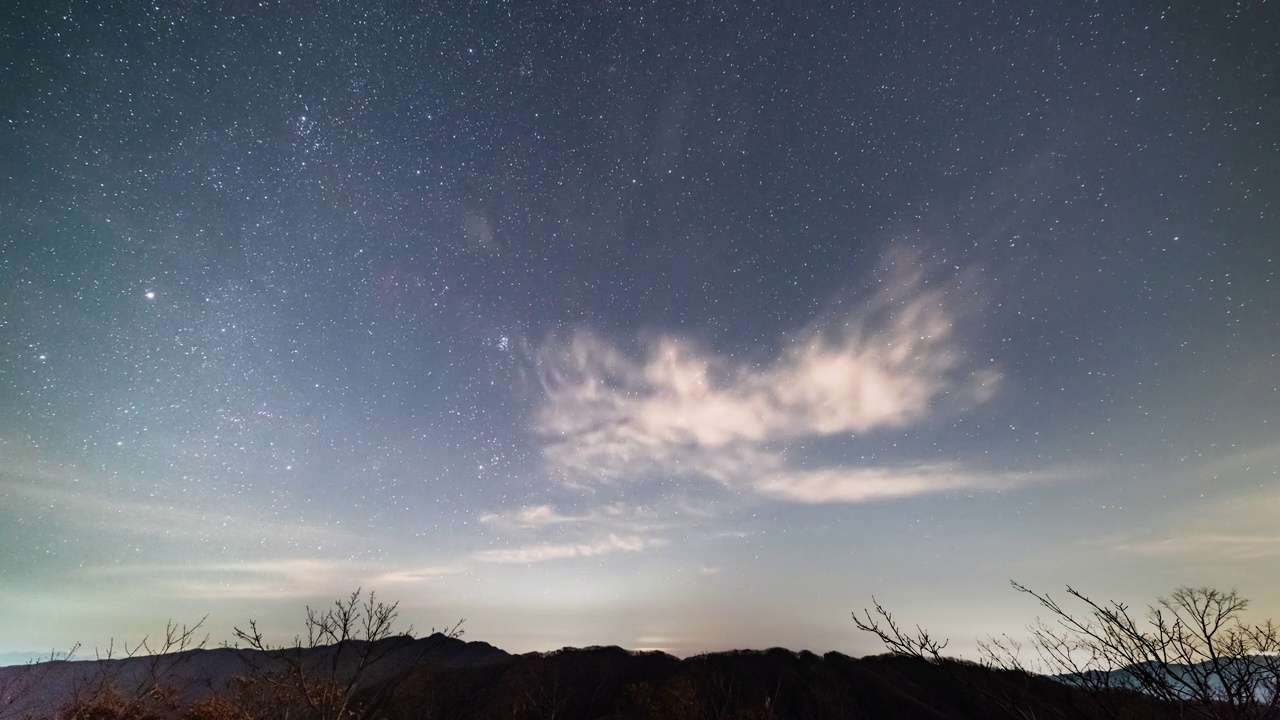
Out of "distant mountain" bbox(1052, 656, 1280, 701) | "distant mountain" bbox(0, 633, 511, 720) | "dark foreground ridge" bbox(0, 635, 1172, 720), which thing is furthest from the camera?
"distant mountain" bbox(0, 633, 511, 720)

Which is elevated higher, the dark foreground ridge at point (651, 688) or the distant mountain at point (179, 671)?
the dark foreground ridge at point (651, 688)

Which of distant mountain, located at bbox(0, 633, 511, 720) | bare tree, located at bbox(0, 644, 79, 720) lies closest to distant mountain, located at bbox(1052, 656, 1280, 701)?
distant mountain, located at bbox(0, 633, 511, 720)

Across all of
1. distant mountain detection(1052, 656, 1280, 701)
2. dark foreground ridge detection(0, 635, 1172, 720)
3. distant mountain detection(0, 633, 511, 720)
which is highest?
distant mountain detection(1052, 656, 1280, 701)

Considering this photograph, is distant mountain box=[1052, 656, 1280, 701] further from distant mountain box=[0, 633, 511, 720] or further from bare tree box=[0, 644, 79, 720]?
bare tree box=[0, 644, 79, 720]

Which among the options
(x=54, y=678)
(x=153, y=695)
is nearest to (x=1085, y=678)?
(x=153, y=695)

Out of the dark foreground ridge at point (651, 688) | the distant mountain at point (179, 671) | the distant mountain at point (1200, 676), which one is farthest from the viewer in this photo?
the distant mountain at point (179, 671)

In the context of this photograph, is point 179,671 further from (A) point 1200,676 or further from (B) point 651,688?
(A) point 1200,676

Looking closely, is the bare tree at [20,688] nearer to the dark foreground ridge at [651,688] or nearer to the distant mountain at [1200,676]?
the dark foreground ridge at [651,688]

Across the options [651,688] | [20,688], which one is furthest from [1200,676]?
[20,688]

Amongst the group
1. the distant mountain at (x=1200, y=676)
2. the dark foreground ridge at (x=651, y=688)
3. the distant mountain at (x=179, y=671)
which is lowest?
the distant mountain at (x=179, y=671)

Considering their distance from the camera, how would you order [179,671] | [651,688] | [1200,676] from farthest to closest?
[179,671]
[651,688]
[1200,676]

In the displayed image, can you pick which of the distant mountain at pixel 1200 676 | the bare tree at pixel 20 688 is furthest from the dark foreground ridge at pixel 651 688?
the distant mountain at pixel 1200 676

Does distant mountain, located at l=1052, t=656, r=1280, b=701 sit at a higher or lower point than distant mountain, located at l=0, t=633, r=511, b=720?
higher

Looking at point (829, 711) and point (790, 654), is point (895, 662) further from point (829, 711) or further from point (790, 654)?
point (829, 711)
